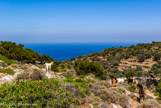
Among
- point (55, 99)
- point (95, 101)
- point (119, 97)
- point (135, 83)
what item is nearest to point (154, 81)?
point (135, 83)

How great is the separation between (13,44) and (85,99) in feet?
44.2

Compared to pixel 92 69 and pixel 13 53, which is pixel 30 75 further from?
pixel 92 69

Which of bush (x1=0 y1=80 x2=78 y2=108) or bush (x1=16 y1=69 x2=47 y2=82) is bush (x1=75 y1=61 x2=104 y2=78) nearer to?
bush (x1=16 y1=69 x2=47 y2=82)

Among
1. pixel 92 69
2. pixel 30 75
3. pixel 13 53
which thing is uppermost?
pixel 13 53

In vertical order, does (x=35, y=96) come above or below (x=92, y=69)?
above

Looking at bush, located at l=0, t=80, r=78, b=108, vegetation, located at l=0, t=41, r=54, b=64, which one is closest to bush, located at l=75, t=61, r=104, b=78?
vegetation, located at l=0, t=41, r=54, b=64

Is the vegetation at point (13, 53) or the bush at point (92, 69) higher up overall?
the vegetation at point (13, 53)

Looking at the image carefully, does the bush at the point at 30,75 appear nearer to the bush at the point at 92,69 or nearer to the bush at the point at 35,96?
the bush at the point at 35,96

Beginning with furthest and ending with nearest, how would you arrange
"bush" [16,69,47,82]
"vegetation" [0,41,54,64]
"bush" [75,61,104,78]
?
"bush" [75,61,104,78]
"vegetation" [0,41,54,64]
"bush" [16,69,47,82]

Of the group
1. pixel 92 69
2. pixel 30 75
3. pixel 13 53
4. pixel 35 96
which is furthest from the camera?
pixel 92 69

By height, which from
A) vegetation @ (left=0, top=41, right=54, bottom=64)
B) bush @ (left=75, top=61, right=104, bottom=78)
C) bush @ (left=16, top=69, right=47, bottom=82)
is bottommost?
bush @ (left=75, top=61, right=104, bottom=78)

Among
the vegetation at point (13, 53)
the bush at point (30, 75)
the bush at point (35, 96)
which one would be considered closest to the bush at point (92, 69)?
the vegetation at point (13, 53)

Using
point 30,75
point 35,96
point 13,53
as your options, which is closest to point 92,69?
point 13,53

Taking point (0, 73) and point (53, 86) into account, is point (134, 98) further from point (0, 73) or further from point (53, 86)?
point (0, 73)
